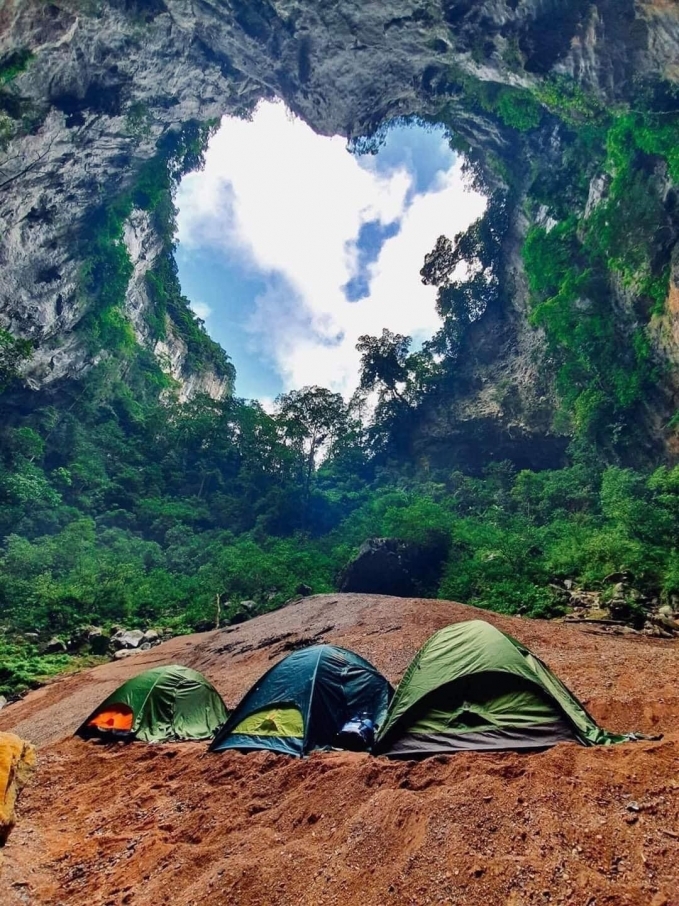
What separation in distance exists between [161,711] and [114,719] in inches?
33.1

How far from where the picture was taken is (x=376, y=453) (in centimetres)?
3944

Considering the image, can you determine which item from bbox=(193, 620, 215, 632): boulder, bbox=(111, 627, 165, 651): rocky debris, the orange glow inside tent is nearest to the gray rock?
bbox=(111, 627, 165, 651): rocky debris

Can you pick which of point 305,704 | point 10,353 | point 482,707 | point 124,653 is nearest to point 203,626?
point 124,653

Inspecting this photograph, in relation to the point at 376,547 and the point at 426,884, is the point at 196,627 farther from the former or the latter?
the point at 426,884

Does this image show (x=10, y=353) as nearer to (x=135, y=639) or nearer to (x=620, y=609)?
(x=135, y=639)

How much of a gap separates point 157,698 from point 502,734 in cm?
551

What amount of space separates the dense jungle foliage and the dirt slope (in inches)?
343

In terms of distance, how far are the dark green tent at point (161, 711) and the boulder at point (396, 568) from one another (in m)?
12.8

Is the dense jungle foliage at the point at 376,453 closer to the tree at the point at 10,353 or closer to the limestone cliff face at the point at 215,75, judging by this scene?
the tree at the point at 10,353

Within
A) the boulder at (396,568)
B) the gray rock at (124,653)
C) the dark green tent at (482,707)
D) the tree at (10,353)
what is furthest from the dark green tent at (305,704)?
the tree at (10,353)

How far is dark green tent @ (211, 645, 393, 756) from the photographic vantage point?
5875 mm

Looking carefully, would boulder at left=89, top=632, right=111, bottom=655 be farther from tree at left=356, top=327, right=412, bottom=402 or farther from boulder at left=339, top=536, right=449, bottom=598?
tree at left=356, top=327, right=412, bottom=402

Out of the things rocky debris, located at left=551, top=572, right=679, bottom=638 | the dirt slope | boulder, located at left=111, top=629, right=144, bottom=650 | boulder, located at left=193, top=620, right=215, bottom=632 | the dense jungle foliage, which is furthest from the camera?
boulder, located at left=193, top=620, right=215, bottom=632

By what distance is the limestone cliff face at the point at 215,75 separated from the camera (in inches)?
785
